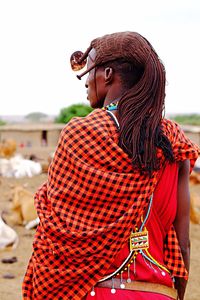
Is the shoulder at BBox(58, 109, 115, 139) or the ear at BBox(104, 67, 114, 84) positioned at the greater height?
the ear at BBox(104, 67, 114, 84)

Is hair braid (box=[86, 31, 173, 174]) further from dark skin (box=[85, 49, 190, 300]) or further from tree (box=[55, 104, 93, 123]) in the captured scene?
tree (box=[55, 104, 93, 123])

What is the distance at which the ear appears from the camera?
1.89 meters

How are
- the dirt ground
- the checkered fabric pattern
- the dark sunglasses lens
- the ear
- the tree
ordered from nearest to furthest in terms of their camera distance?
the checkered fabric pattern < the ear < the dark sunglasses lens < the dirt ground < the tree

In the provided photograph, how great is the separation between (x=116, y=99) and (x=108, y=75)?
84mm

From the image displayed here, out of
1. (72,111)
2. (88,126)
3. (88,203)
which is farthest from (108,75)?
(72,111)

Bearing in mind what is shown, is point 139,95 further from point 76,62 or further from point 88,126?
point 76,62

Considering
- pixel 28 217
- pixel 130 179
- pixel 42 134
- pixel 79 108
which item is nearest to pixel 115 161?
pixel 130 179

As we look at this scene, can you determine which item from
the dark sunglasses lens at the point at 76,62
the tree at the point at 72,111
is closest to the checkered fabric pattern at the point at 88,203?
the dark sunglasses lens at the point at 76,62

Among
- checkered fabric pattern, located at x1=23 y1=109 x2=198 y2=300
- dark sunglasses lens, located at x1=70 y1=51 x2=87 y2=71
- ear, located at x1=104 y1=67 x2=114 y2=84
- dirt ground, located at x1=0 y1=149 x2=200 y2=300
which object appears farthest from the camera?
dirt ground, located at x1=0 y1=149 x2=200 y2=300

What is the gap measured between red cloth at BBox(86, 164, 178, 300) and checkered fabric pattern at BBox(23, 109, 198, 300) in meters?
0.05

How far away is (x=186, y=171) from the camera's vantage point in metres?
1.96

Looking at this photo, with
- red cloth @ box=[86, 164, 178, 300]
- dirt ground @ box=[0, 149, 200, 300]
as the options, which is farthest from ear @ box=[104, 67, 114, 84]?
dirt ground @ box=[0, 149, 200, 300]

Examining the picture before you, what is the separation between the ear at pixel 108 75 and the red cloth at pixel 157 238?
34 centimetres

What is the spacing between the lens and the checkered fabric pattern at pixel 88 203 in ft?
5.82
